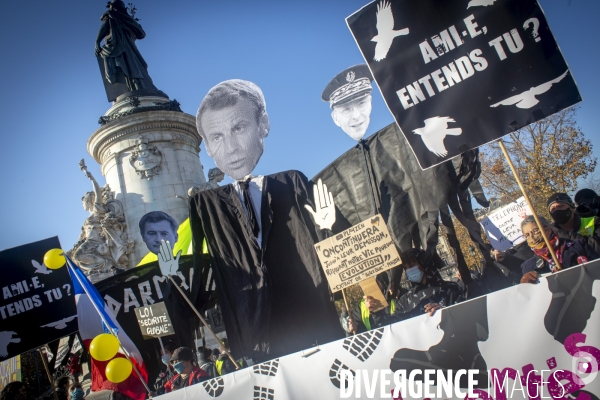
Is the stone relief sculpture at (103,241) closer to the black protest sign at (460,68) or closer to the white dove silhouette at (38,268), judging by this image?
the white dove silhouette at (38,268)

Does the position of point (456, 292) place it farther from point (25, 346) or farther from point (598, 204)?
point (25, 346)

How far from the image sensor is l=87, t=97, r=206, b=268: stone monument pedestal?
1145 centimetres

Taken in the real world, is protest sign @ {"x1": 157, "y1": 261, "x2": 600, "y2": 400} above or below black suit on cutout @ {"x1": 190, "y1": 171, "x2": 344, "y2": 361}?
below

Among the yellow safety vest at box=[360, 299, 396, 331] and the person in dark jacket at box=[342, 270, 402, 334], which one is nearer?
the person in dark jacket at box=[342, 270, 402, 334]

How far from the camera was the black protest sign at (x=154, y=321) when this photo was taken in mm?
5336

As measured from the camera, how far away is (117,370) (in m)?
3.94

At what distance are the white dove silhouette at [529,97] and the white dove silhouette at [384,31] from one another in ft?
3.13

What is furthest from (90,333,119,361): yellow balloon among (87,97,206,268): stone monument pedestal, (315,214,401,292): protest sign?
(87,97,206,268): stone monument pedestal

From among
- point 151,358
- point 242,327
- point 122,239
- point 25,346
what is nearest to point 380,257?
point 242,327

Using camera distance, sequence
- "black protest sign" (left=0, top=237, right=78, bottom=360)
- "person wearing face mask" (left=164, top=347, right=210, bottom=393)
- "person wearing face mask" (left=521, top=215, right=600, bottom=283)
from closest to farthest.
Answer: "person wearing face mask" (left=521, top=215, right=600, bottom=283)
"person wearing face mask" (left=164, top=347, right=210, bottom=393)
"black protest sign" (left=0, top=237, right=78, bottom=360)

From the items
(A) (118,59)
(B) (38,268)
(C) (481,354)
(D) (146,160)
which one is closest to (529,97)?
(C) (481,354)

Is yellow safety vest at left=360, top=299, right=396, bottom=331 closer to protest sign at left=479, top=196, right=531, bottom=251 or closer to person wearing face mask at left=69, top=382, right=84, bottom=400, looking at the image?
protest sign at left=479, top=196, right=531, bottom=251

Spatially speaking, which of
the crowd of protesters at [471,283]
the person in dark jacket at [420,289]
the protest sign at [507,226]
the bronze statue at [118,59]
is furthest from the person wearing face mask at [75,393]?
the bronze statue at [118,59]

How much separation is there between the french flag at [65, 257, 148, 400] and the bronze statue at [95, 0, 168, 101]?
10060 mm
